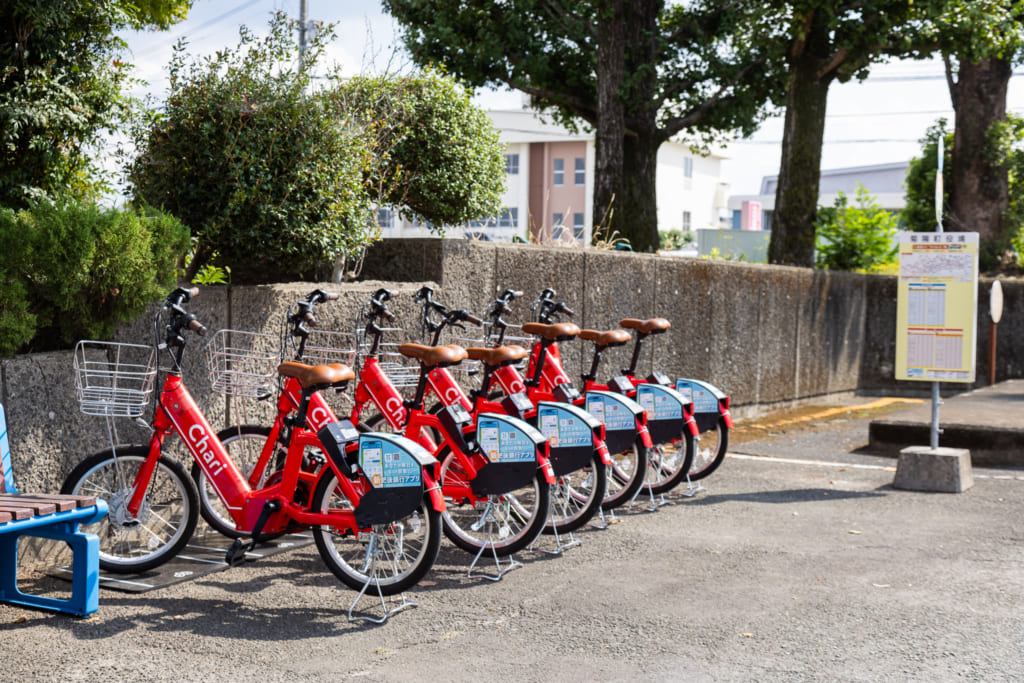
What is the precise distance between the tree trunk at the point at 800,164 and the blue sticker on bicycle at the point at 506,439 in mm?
9779

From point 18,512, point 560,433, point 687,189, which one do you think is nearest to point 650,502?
point 560,433

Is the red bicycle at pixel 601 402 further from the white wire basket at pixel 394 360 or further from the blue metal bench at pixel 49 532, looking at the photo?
the blue metal bench at pixel 49 532

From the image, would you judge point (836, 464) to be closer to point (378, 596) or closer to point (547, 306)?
point (547, 306)

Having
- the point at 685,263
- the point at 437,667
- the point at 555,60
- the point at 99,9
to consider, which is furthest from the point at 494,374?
the point at 555,60

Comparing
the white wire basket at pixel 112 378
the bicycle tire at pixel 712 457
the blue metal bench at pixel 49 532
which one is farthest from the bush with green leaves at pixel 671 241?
the blue metal bench at pixel 49 532

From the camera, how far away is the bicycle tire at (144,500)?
4953 millimetres

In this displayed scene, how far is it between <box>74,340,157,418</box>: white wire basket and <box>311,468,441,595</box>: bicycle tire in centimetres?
97

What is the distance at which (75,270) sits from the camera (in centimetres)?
504

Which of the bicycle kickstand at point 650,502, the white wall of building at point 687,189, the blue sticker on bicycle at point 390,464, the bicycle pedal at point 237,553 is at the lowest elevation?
the bicycle kickstand at point 650,502

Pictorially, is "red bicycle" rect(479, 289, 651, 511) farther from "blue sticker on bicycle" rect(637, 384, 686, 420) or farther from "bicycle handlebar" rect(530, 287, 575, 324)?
"bicycle handlebar" rect(530, 287, 575, 324)

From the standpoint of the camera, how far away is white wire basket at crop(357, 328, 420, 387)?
6.14 metres

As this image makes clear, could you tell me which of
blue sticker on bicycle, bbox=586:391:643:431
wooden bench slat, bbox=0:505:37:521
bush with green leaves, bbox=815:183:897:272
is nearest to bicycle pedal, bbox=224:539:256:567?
wooden bench slat, bbox=0:505:37:521

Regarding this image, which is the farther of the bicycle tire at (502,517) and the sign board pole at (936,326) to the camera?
the sign board pole at (936,326)

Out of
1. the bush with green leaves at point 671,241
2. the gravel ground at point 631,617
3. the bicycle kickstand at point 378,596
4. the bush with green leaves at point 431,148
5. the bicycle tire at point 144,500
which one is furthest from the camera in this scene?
the bush with green leaves at point 671,241
